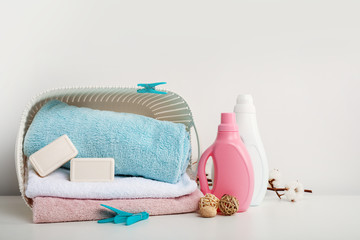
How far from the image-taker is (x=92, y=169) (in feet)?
2.60

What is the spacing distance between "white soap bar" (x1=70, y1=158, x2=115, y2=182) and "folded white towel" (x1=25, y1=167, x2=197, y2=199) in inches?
0.6

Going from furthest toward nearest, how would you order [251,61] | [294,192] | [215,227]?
[251,61]
[294,192]
[215,227]

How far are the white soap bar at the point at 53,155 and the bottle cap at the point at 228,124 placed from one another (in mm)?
324

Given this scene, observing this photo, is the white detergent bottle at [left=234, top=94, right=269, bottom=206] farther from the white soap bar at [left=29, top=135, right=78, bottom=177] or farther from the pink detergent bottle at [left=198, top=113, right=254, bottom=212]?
the white soap bar at [left=29, top=135, right=78, bottom=177]

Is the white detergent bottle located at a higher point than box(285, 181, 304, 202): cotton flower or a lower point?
higher

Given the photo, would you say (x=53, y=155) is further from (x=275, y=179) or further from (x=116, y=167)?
(x=275, y=179)

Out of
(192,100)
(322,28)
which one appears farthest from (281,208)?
(322,28)

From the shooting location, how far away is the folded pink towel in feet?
2.34

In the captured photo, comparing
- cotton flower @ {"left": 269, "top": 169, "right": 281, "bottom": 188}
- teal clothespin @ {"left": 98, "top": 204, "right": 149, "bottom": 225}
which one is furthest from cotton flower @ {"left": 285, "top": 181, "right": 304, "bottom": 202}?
teal clothespin @ {"left": 98, "top": 204, "right": 149, "bottom": 225}

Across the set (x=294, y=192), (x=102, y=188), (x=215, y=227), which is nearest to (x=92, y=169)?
(x=102, y=188)

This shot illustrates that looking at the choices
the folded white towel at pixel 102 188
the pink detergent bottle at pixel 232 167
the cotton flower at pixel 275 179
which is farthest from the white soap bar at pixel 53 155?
the cotton flower at pixel 275 179

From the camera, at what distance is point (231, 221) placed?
2.42 ft

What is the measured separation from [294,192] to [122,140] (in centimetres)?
45

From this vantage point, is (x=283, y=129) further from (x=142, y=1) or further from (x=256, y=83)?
(x=142, y=1)
